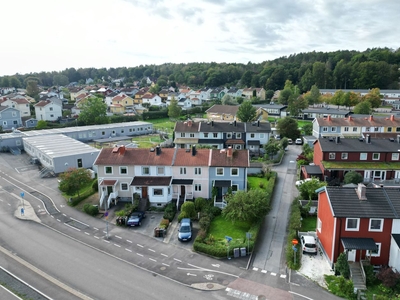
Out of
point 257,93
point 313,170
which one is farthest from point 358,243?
point 257,93

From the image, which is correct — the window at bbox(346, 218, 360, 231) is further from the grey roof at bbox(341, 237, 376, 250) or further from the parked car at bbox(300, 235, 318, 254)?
the parked car at bbox(300, 235, 318, 254)

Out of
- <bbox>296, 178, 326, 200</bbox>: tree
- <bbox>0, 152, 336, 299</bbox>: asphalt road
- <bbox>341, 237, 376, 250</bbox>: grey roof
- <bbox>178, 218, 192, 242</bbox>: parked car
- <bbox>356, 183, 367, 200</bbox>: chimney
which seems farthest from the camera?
<bbox>296, 178, 326, 200</bbox>: tree

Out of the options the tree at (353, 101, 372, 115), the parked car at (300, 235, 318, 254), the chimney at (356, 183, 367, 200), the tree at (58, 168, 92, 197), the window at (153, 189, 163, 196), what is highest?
the tree at (353, 101, 372, 115)

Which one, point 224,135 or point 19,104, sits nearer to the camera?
point 224,135

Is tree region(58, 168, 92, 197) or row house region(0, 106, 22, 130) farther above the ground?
row house region(0, 106, 22, 130)

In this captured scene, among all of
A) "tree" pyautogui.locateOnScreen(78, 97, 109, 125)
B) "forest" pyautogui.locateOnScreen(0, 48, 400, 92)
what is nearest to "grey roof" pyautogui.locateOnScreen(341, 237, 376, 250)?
"tree" pyautogui.locateOnScreen(78, 97, 109, 125)

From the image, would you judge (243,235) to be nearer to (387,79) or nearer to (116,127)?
(116,127)

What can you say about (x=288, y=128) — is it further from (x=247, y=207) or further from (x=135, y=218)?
(x=135, y=218)

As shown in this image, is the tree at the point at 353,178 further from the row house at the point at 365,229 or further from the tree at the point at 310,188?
the row house at the point at 365,229
